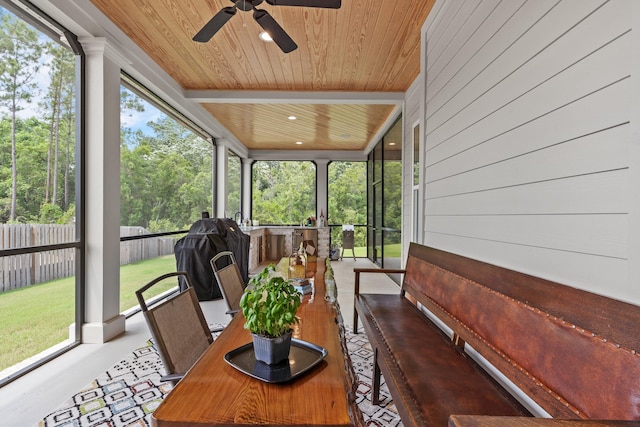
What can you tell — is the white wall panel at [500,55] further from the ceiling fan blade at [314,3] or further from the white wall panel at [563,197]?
the ceiling fan blade at [314,3]

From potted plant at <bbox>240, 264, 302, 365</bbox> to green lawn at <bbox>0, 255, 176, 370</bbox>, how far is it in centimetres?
249

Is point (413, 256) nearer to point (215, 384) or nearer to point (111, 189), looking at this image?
point (215, 384)

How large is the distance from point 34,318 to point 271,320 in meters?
3.10

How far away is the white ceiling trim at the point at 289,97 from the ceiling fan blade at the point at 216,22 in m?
2.03

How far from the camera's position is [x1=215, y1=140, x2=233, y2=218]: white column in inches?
262

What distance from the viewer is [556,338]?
117 centimetres

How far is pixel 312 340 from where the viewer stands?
136cm

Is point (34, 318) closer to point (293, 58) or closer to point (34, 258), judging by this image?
point (34, 258)

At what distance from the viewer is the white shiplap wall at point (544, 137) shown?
109 cm

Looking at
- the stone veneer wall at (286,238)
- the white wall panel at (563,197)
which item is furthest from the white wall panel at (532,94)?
the stone veneer wall at (286,238)

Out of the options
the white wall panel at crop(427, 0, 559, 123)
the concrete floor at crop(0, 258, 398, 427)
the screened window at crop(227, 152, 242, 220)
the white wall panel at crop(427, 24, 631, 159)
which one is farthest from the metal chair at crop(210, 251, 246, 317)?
the screened window at crop(227, 152, 242, 220)

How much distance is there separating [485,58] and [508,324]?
62.6 inches

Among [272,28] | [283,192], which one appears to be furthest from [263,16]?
[283,192]

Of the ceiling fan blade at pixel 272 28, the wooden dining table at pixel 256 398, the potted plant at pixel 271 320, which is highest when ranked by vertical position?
the ceiling fan blade at pixel 272 28
